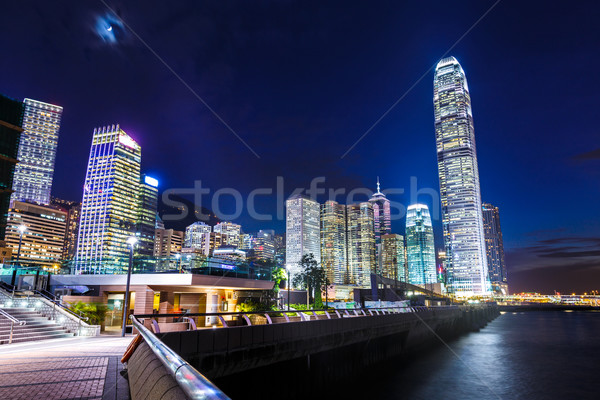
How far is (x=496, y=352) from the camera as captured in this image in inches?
1706

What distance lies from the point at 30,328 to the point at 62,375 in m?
13.5

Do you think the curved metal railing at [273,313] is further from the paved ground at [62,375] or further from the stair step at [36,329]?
the stair step at [36,329]

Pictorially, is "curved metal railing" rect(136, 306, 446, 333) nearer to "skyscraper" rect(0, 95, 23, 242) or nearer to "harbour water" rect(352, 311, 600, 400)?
"harbour water" rect(352, 311, 600, 400)

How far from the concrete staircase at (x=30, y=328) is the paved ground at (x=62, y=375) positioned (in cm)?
443

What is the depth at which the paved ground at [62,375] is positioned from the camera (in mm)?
7504

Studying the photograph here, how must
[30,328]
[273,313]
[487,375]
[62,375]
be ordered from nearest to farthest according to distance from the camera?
[62,375] < [30,328] < [273,313] < [487,375]

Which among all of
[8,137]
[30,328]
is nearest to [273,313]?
[30,328]

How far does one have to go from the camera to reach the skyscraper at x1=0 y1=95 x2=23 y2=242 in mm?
67938

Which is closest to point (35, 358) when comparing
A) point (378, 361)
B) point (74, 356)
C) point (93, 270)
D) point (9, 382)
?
point (74, 356)

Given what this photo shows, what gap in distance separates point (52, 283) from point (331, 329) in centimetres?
3057

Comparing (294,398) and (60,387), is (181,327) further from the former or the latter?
(60,387)

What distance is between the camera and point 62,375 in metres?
9.52

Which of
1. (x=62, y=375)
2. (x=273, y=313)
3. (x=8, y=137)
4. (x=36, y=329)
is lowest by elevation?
(x=36, y=329)

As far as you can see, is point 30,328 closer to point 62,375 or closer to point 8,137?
point 62,375
